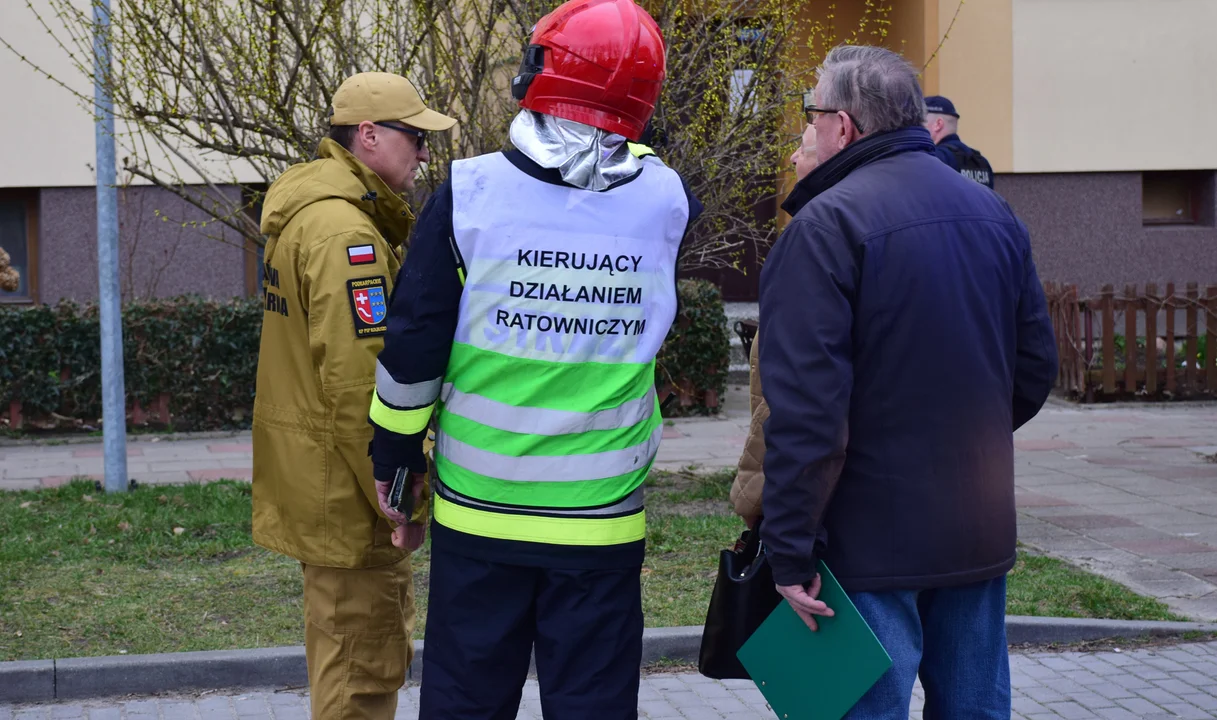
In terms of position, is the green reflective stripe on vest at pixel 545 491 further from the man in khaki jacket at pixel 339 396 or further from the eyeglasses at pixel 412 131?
the eyeglasses at pixel 412 131

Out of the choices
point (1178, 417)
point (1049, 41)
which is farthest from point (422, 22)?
point (1049, 41)

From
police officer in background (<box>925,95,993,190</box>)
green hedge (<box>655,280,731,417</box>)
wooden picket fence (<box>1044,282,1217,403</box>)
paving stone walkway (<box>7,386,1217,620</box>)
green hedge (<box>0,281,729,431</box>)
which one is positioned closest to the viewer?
police officer in background (<box>925,95,993,190</box>)

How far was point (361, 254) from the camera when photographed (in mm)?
3357

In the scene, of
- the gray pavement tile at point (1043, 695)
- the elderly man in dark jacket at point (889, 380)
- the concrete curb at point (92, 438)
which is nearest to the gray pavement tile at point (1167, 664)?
the gray pavement tile at point (1043, 695)

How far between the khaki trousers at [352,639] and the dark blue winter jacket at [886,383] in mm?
1226

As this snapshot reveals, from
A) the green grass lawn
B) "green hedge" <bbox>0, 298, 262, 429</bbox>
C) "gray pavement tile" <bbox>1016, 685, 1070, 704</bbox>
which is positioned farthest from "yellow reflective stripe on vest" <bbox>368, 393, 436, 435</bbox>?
"green hedge" <bbox>0, 298, 262, 429</bbox>

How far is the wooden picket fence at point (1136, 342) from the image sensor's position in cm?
1170

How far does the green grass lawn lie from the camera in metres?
5.24

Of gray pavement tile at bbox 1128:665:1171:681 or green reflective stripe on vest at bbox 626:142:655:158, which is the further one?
gray pavement tile at bbox 1128:665:1171:681

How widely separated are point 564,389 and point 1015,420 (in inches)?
44.0

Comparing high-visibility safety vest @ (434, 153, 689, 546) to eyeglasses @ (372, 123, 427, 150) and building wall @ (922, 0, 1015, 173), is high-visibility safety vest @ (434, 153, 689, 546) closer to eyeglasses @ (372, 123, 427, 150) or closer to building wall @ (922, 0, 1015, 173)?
eyeglasses @ (372, 123, 427, 150)

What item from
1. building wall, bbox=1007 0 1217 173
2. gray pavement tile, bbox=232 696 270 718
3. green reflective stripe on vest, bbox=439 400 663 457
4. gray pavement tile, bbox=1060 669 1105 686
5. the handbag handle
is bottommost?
gray pavement tile, bbox=232 696 270 718

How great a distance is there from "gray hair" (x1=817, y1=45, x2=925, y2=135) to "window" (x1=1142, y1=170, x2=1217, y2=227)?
13.0 meters

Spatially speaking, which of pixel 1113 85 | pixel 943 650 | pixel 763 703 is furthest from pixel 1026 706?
pixel 1113 85
